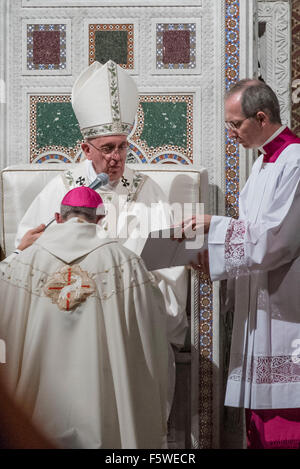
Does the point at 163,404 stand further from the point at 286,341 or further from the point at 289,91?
the point at 289,91

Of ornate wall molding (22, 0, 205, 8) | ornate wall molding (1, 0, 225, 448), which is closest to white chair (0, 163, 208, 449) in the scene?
ornate wall molding (1, 0, 225, 448)

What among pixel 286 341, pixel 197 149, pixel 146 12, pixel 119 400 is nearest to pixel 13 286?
pixel 119 400

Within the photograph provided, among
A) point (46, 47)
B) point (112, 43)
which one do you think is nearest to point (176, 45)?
point (112, 43)

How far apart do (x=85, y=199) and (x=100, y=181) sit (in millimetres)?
423

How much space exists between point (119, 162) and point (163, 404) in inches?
40.4

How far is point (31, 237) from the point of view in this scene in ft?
10.1

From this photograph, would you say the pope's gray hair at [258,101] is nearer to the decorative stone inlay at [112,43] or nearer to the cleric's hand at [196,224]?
the cleric's hand at [196,224]

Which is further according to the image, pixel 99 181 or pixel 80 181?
pixel 80 181

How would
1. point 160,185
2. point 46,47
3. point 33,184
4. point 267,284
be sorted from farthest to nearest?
point 46,47
point 33,184
point 160,185
point 267,284

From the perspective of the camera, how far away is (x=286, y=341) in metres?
3.14

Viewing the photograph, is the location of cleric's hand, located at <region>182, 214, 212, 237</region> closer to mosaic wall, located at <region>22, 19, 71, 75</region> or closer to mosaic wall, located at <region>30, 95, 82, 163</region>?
mosaic wall, located at <region>30, 95, 82, 163</region>

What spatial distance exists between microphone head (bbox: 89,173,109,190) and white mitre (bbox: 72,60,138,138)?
236 millimetres

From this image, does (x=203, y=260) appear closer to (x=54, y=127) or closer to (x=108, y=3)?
(x=54, y=127)

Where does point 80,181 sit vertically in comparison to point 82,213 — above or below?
above
